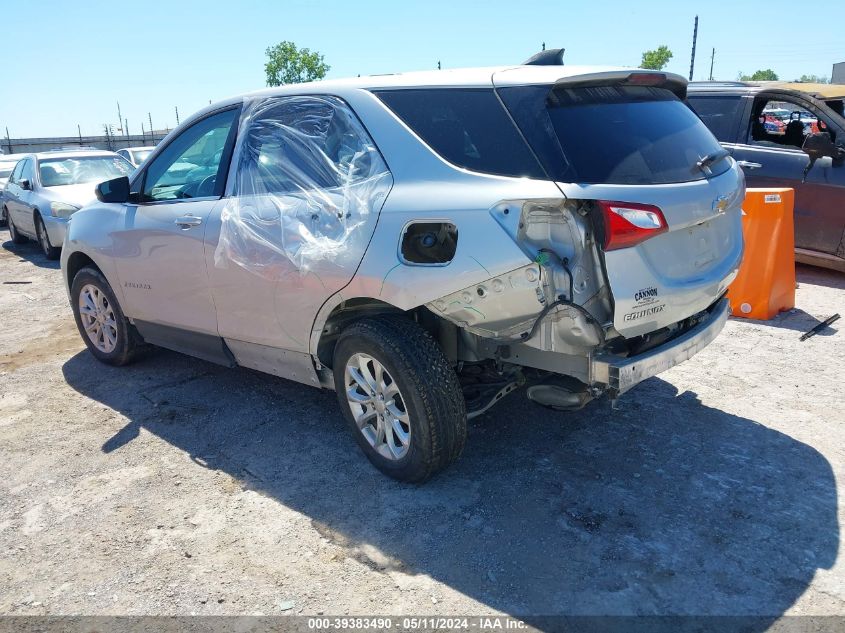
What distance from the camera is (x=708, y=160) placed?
3461mm

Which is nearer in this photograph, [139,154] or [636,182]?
[636,182]

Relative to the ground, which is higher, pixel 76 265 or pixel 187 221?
pixel 187 221

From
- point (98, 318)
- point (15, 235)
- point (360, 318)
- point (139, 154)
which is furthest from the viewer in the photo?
point (139, 154)

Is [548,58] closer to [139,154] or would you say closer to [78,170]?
[78,170]

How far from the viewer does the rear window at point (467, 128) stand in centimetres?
302

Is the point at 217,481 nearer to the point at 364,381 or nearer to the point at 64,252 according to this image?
the point at 364,381

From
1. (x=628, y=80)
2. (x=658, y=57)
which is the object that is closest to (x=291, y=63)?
(x=658, y=57)

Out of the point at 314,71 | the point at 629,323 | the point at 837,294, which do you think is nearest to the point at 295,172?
the point at 629,323

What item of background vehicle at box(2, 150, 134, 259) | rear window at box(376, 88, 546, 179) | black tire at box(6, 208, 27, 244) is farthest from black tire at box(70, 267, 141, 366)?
black tire at box(6, 208, 27, 244)

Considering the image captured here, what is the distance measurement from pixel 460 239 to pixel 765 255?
384 cm

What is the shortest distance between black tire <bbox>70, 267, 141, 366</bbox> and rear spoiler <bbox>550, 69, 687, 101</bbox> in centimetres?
366

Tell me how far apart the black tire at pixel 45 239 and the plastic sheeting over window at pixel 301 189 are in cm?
790

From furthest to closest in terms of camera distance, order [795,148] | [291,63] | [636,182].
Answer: [291,63] → [795,148] → [636,182]

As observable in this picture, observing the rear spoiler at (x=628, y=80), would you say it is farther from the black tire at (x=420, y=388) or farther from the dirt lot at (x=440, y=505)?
the dirt lot at (x=440, y=505)
